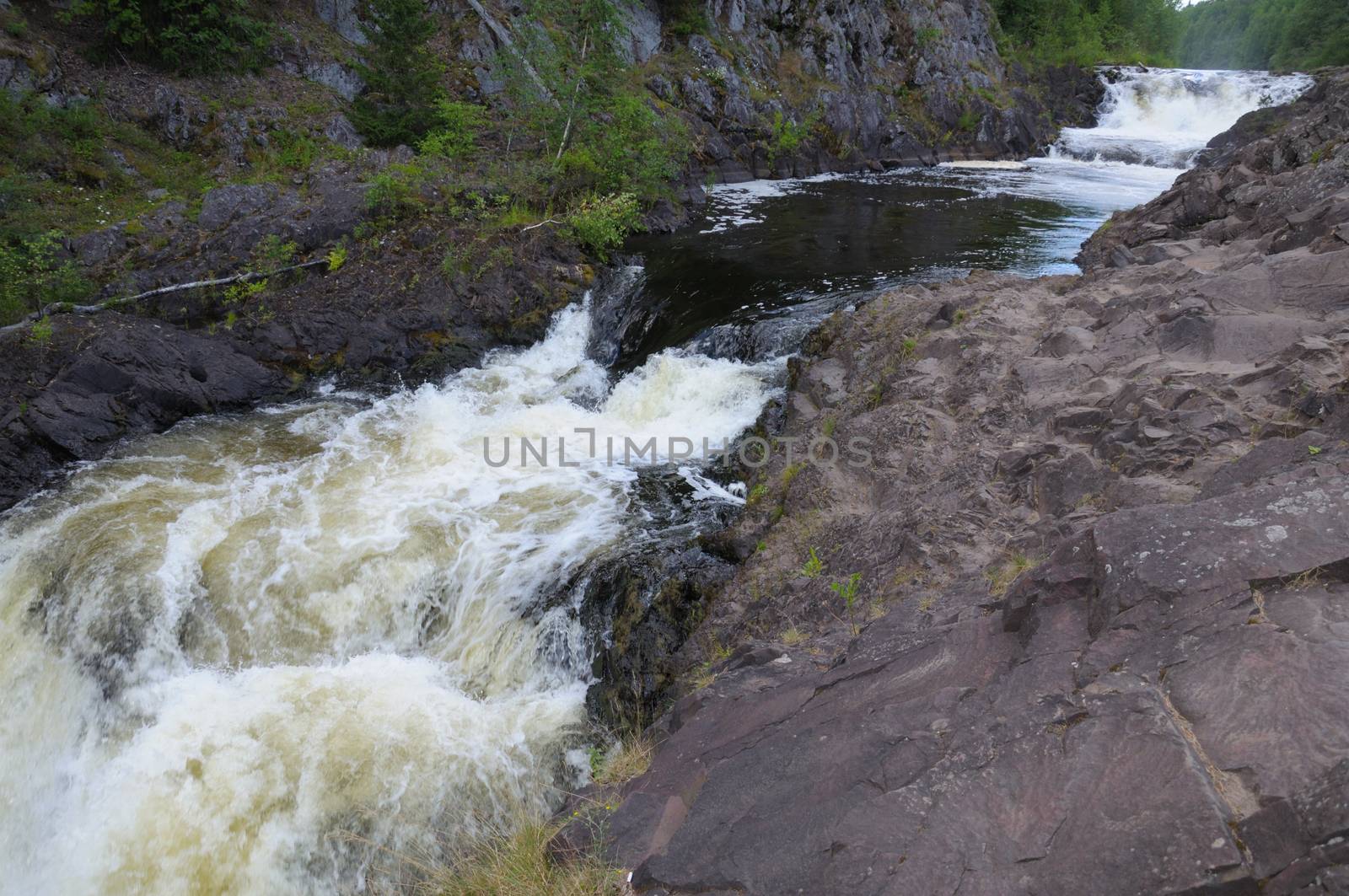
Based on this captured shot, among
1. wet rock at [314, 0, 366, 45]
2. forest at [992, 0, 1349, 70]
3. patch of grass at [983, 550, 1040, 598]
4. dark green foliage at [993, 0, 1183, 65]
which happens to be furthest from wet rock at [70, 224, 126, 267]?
dark green foliage at [993, 0, 1183, 65]

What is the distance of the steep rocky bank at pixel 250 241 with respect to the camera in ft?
31.1

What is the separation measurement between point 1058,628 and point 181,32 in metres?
21.3

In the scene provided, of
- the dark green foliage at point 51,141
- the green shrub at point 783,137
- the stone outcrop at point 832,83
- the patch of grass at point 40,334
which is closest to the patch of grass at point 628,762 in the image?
the patch of grass at point 40,334

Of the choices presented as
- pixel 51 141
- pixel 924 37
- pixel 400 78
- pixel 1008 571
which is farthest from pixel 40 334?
pixel 924 37

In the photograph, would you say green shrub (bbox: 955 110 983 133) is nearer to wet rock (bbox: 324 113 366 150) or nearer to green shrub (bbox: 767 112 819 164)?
green shrub (bbox: 767 112 819 164)

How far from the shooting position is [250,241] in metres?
12.2

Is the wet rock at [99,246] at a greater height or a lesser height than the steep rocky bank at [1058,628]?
greater

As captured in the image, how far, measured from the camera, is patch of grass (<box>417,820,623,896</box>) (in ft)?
11.3

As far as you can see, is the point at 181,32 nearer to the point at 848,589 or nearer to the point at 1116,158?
the point at 848,589

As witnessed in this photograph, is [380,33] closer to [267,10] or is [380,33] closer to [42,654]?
[267,10]

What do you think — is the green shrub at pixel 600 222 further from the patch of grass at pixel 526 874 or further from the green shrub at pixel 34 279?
the patch of grass at pixel 526 874

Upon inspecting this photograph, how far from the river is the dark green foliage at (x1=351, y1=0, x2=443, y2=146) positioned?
8.33 metres

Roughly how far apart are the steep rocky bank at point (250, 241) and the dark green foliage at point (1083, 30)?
2895 cm

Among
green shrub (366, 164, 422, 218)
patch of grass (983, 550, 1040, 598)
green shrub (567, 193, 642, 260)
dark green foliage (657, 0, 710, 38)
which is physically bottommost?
patch of grass (983, 550, 1040, 598)
